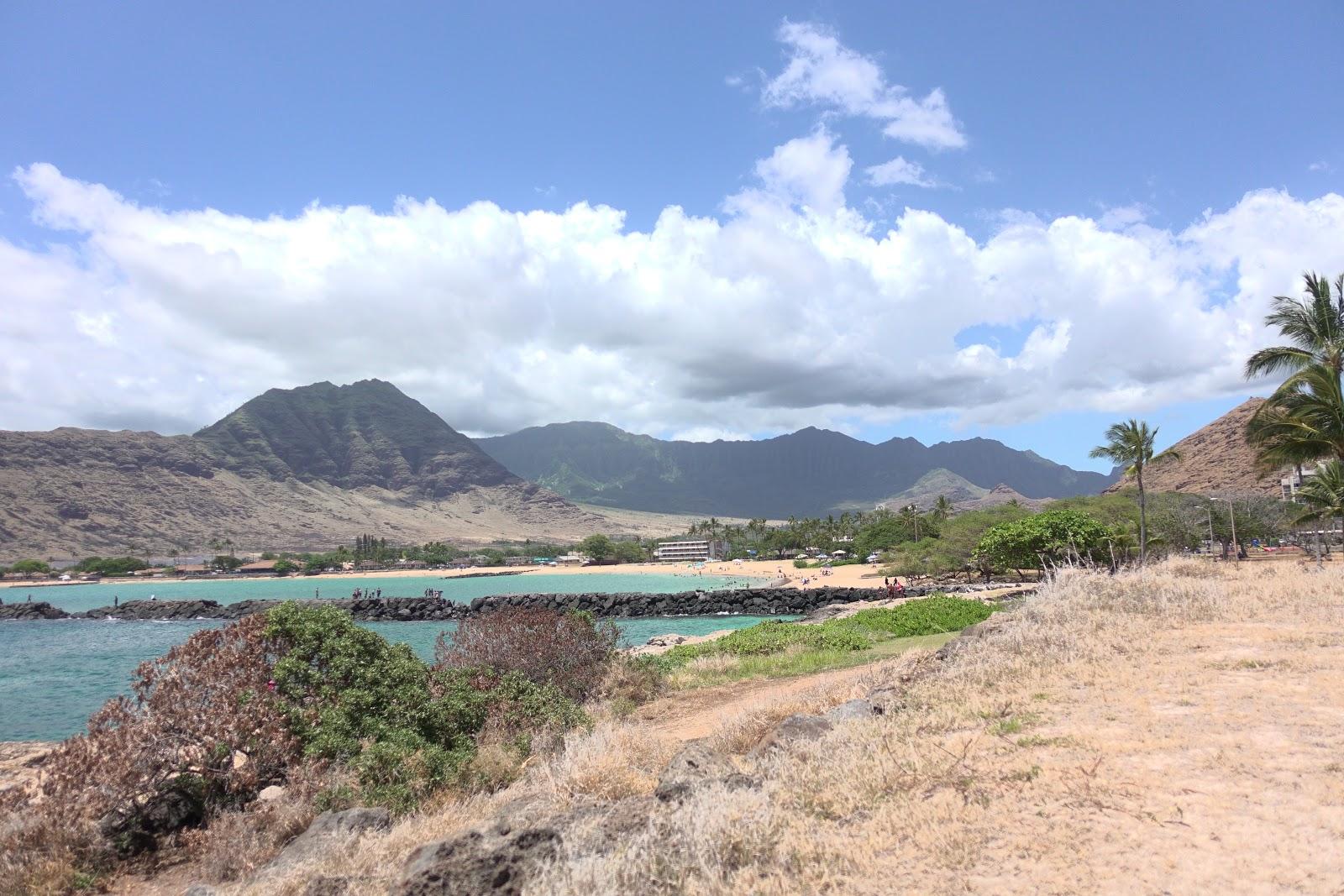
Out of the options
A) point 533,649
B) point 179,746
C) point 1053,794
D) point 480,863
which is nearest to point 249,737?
point 179,746

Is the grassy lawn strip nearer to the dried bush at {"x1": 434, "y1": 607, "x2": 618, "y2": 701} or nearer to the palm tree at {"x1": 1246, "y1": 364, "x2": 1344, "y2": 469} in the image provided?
the dried bush at {"x1": 434, "y1": 607, "x2": 618, "y2": 701}

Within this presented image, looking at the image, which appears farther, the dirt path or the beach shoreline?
the beach shoreline

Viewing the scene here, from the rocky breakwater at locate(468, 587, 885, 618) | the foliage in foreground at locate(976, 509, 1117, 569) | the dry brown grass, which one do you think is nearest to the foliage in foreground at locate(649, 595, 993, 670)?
the dry brown grass

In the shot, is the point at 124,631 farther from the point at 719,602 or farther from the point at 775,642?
the point at 775,642

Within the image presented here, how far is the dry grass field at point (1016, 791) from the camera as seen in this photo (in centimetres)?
464

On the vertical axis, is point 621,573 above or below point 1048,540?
below

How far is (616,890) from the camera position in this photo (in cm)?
470

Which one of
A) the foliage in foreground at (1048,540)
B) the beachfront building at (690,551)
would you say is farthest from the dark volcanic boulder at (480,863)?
the beachfront building at (690,551)

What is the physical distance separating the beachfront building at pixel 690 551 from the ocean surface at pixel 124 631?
4955 cm

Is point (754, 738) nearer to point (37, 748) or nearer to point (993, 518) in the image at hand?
point (37, 748)

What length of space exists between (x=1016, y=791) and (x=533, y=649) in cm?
1040

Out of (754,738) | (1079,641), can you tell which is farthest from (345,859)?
(1079,641)

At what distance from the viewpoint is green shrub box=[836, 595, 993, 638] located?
69.7 ft

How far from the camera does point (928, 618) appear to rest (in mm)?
21781
